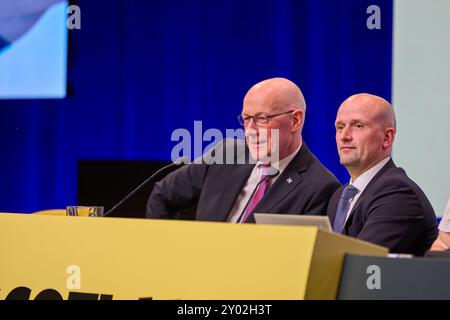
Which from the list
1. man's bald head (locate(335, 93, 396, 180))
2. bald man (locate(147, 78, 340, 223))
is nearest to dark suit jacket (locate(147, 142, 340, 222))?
bald man (locate(147, 78, 340, 223))

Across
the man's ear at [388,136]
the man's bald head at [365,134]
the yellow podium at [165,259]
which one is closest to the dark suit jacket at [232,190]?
the man's bald head at [365,134]

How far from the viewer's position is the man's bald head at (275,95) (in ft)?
9.37

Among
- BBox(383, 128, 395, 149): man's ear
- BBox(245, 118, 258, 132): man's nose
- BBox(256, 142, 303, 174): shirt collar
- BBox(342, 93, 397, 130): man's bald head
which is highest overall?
BBox(342, 93, 397, 130): man's bald head

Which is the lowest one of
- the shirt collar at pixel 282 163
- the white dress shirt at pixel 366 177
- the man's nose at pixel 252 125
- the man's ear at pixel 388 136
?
the white dress shirt at pixel 366 177

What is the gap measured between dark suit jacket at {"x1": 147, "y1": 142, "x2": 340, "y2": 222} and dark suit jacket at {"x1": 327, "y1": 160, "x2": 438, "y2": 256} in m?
0.17

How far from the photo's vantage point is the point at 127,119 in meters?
5.49

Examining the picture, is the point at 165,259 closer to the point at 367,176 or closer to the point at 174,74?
the point at 367,176

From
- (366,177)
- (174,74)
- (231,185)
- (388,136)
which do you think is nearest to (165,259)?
(231,185)

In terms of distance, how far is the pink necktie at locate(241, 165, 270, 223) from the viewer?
8.86 ft

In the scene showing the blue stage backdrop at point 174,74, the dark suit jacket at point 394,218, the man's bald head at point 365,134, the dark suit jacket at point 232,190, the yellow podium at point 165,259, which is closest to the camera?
the yellow podium at point 165,259

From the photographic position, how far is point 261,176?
2.79m

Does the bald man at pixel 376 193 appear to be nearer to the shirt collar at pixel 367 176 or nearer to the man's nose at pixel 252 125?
the shirt collar at pixel 367 176

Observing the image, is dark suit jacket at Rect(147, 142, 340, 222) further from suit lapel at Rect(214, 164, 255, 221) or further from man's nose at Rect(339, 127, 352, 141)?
man's nose at Rect(339, 127, 352, 141)

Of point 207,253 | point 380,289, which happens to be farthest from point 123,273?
point 380,289
